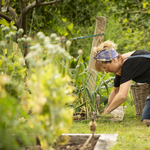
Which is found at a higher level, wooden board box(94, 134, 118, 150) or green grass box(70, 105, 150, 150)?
wooden board box(94, 134, 118, 150)

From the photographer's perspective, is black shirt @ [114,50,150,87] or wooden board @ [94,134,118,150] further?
black shirt @ [114,50,150,87]

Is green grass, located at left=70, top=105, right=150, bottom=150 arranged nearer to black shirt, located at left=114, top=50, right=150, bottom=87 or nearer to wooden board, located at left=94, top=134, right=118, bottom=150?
wooden board, located at left=94, top=134, right=118, bottom=150

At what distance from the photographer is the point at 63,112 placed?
105cm

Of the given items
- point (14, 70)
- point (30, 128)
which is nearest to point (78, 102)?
point (14, 70)

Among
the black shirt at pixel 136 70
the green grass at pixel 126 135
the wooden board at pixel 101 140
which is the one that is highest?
the black shirt at pixel 136 70

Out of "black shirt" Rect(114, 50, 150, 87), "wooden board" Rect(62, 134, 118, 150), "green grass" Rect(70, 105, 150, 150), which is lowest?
"green grass" Rect(70, 105, 150, 150)

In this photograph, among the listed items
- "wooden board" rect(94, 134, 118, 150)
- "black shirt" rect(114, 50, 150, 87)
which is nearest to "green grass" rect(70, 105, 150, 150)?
"wooden board" rect(94, 134, 118, 150)

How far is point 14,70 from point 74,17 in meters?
4.93

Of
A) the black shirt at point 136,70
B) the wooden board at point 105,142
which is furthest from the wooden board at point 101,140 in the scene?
the black shirt at point 136,70

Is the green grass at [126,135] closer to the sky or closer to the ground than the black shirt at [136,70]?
closer to the ground

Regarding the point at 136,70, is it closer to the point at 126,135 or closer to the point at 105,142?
the point at 126,135

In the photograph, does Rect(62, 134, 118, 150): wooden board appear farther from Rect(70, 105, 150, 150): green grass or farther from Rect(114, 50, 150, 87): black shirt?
Rect(114, 50, 150, 87): black shirt

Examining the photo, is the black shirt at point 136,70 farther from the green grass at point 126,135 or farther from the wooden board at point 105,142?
the wooden board at point 105,142

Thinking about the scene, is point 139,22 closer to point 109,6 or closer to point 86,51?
point 109,6
